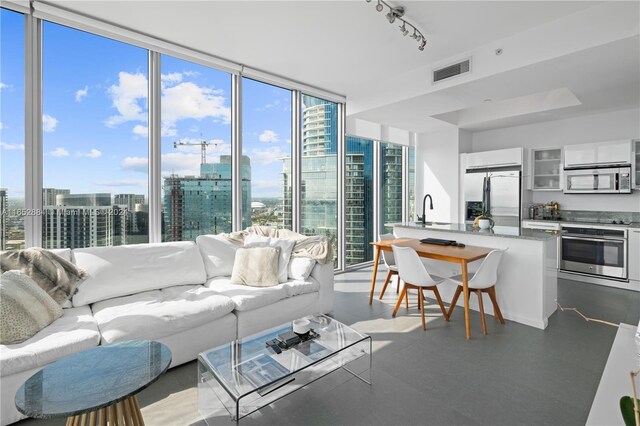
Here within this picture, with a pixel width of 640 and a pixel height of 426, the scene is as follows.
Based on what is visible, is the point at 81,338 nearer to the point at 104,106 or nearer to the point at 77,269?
A: the point at 77,269

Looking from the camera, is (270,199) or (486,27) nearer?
(486,27)

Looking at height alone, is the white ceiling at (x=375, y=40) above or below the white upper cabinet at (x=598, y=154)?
above

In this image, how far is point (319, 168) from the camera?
208 inches

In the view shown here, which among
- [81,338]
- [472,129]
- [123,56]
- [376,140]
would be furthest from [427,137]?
[81,338]

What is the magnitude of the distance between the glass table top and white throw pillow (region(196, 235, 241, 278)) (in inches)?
50.7

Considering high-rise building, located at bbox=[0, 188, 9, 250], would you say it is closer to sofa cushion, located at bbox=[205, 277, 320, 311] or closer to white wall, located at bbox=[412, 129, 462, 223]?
sofa cushion, located at bbox=[205, 277, 320, 311]

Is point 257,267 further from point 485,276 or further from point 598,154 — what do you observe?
point 598,154

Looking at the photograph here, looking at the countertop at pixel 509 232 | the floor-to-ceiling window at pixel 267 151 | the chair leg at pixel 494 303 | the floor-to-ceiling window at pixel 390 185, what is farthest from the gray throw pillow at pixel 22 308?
the floor-to-ceiling window at pixel 390 185

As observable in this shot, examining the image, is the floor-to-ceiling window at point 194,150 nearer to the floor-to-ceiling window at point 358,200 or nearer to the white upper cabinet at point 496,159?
the floor-to-ceiling window at point 358,200

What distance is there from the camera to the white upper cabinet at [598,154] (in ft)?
15.8

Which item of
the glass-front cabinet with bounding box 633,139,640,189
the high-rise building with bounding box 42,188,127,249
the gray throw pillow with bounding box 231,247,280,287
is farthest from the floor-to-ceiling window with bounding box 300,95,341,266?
the glass-front cabinet with bounding box 633,139,640,189

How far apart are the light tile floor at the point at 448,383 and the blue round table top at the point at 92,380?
502 millimetres

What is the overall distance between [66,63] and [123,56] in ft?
1.65

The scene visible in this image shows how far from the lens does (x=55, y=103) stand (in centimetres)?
306
